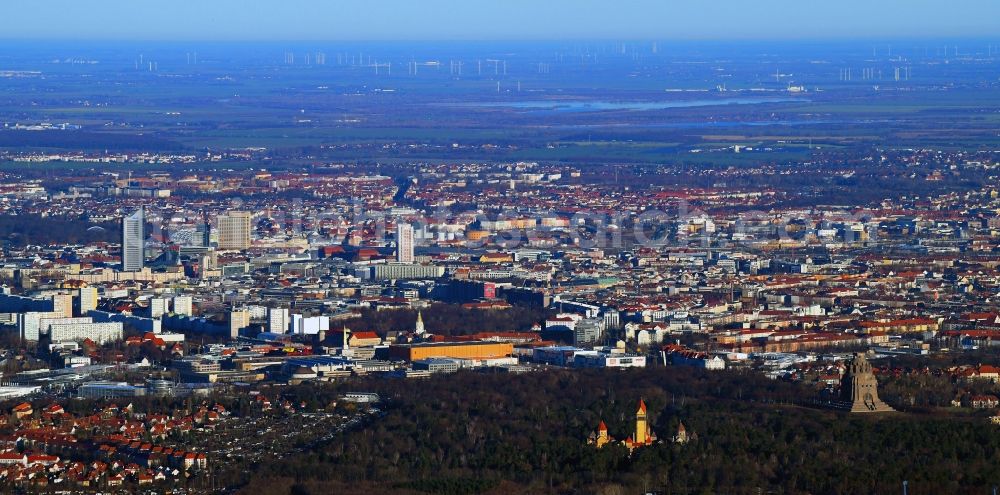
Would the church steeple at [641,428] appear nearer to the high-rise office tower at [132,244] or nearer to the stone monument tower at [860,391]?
the stone monument tower at [860,391]

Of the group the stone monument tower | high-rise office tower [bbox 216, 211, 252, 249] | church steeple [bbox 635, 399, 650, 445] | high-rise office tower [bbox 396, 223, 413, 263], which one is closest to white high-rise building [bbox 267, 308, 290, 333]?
high-rise office tower [bbox 396, 223, 413, 263]

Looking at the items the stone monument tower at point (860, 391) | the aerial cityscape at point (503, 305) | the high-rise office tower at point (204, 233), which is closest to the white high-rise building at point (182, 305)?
the aerial cityscape at point (503, 305)

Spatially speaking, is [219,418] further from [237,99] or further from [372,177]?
[237,99]

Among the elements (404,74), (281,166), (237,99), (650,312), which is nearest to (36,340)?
(650,312)

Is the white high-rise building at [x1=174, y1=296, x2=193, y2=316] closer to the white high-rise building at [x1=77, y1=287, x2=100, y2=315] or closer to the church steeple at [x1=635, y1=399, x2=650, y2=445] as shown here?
the white high-rise building at [x1=77, y1=287, x2=100, y2=315]

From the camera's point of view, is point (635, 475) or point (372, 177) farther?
point (372, 177)
